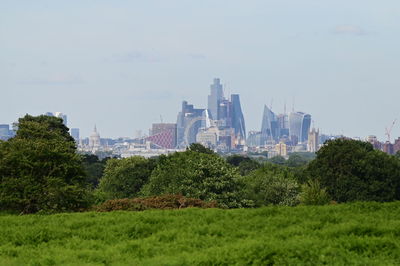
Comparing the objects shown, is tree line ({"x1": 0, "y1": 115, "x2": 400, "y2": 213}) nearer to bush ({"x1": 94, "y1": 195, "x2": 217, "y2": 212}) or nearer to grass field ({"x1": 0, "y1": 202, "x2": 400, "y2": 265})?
bush ({"x1": 94, "y1": 195, "x2": 217, "y2": 212})

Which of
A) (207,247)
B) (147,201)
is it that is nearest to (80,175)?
(147,201)

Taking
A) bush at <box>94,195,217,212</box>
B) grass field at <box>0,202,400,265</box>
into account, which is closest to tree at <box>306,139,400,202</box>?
bush at <box>94,195,217,212</box>

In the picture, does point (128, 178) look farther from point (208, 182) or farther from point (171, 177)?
point (208, 182)

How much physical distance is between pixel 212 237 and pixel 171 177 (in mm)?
33521

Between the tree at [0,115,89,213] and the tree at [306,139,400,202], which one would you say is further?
the tree at [306,139,400,202]

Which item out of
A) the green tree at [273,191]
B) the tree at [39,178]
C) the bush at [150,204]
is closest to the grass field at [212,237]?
the bush at [150,204]

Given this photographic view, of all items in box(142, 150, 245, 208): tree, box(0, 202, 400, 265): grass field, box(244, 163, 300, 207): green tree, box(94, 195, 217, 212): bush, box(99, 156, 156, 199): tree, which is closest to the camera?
A: box(0, 202, 400, 265): grass field

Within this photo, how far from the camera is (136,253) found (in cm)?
1062

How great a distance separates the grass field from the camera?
9742mm

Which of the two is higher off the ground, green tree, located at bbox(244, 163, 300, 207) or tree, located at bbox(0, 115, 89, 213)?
tree, located at bbox(0, 115, 89, 213)

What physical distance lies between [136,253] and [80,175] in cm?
1731

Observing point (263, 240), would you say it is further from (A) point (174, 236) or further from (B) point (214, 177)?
(B) point (214, 177)

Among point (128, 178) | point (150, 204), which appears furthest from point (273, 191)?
point (150, 204)

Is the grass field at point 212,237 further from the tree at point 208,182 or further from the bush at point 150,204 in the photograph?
the tree at point 208,182
